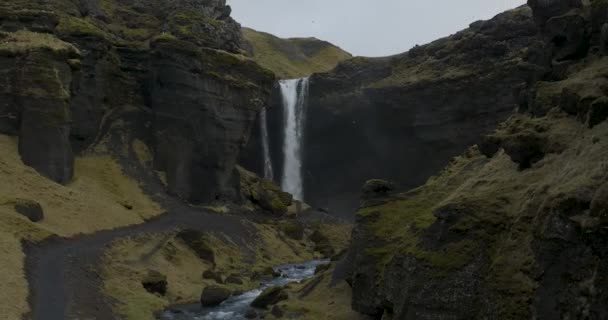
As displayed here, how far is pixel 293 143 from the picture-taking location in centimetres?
11000

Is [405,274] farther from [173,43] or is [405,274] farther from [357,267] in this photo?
[173,43]

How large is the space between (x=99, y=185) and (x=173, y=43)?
24.7 meters

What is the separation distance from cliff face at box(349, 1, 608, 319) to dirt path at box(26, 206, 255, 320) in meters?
17.4

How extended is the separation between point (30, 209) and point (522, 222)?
4207 centimetres

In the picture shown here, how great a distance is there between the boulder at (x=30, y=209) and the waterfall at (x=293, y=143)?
60018mm

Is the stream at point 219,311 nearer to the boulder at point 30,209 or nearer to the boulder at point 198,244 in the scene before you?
the boulder at point 198,244

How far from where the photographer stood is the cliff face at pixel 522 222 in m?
19.8

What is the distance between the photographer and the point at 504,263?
76.4ft

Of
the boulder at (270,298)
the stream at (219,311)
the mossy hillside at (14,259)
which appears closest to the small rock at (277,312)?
the stream at (219,311)

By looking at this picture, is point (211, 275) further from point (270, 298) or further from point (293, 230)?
point (293, 230)

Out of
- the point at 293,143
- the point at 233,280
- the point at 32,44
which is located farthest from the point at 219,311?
the point at 293,143

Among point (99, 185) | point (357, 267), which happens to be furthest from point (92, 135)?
point (357, 267)

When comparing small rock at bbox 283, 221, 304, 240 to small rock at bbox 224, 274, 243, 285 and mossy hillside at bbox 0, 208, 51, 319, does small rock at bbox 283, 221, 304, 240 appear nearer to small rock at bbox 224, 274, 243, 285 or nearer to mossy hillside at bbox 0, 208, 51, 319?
small rock at bbox 224, 274, 243, 285

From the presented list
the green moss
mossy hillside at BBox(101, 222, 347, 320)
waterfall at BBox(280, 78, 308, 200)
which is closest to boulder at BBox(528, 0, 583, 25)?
mossy hillside at BBox(101, 222, 347, 320)
